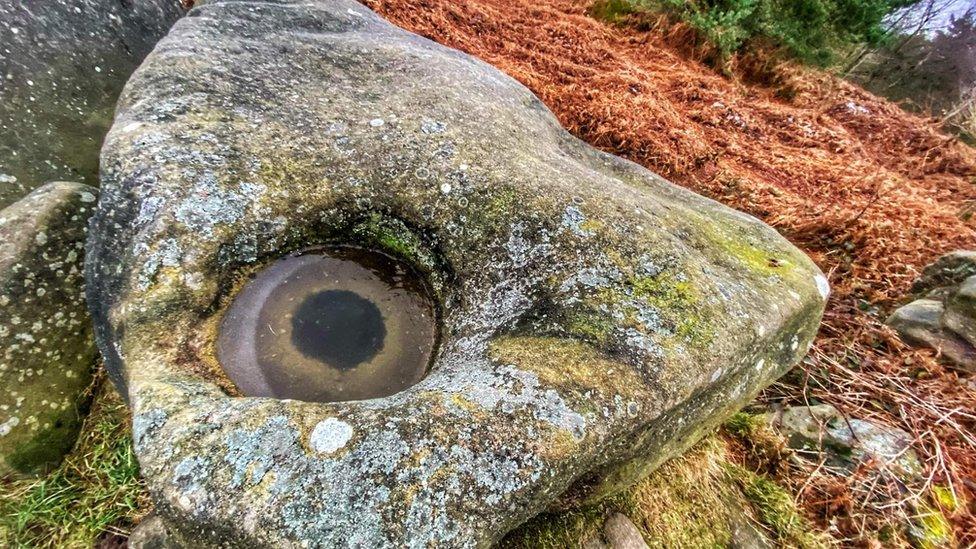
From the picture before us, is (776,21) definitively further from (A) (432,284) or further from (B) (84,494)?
(B) (84,494)

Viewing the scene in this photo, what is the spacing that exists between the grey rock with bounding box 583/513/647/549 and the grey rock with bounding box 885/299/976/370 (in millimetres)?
3420

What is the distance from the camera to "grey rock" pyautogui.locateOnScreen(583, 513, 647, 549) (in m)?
2.50

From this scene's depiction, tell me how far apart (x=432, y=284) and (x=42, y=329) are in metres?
2.40

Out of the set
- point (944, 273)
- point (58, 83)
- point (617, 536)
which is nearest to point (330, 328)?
point (617, 536)

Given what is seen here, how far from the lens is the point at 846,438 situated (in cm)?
342

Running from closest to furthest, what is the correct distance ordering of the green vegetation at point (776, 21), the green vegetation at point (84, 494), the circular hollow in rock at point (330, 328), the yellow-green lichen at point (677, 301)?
the yellow-green lichen at point (677, 301) < the circular hollow in rock at point (330, 328) < the green vegetation at point (84, 494) < the green vegetation at point (776, 21)

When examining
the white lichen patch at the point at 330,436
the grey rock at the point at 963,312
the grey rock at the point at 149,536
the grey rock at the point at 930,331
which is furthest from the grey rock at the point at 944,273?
the grey rock at the point at 149,536

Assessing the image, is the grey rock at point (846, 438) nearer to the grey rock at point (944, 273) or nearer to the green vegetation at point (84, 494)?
the grey rock at point (944, 273)

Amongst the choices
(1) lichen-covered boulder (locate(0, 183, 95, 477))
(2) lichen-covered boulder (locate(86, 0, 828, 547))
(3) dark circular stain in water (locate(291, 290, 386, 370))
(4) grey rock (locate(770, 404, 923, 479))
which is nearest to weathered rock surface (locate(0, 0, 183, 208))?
(1) lichen-covered boulder (locate(0, 183, 95, 477))

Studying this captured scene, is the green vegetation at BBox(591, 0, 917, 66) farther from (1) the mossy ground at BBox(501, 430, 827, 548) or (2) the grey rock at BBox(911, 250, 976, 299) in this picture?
(1) the mossy ground at BBox(501, 430, 827, 548)

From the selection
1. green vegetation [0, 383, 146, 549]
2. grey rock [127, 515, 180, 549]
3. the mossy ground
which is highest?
the mossy ground

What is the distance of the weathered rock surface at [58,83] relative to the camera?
3.56m

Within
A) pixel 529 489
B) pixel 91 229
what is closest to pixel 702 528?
pixel 529 489

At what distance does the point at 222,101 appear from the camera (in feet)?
9.23
